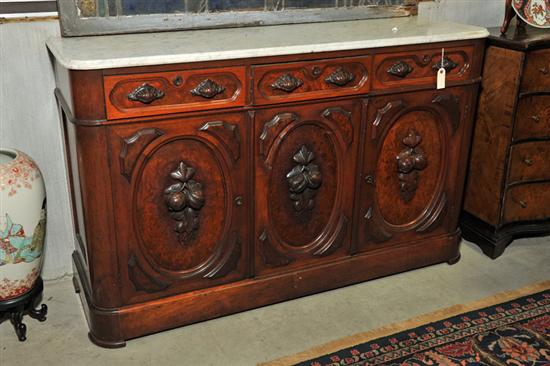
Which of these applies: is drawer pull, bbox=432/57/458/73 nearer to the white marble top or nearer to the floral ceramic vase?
the white marble top

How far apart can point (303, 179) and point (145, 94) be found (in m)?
0.71

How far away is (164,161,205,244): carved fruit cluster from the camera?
7.28 ft

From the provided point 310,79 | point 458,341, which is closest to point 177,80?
point 310,79

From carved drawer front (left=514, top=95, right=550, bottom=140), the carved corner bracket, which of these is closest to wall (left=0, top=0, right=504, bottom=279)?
the carved corner bracket

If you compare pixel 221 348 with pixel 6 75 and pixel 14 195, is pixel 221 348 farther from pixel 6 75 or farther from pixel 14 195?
pixel 6 75

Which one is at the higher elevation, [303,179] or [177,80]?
[177,80]

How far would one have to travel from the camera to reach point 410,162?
2.61 metres

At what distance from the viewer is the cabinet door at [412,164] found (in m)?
2.53

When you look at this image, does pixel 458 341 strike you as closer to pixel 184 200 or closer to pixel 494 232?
pixel 494 232

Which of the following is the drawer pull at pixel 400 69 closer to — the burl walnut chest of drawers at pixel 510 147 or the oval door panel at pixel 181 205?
the burl walnut chest of drawers at pixel 510 147

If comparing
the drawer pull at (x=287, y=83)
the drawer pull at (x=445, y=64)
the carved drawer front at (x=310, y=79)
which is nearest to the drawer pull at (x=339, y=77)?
the carved drawer front at (x=310, y=79)

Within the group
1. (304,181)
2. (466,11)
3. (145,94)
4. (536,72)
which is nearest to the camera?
(145,94)

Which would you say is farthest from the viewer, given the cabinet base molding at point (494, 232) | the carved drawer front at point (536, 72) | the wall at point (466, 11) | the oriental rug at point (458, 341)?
the wall at point (466, 11)

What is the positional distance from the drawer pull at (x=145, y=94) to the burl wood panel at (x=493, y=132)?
154cm
